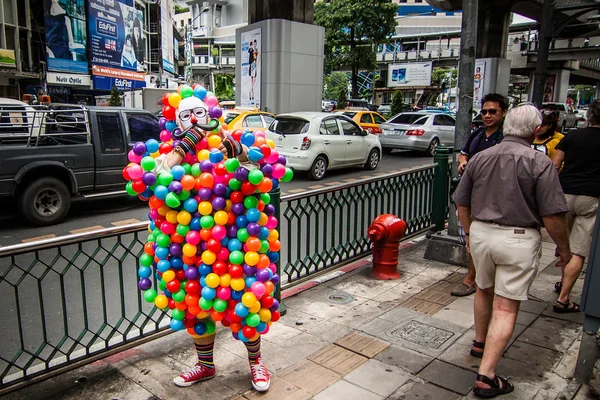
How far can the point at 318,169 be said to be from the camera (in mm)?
12289

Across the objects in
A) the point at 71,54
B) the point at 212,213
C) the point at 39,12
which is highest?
the point at 39,12

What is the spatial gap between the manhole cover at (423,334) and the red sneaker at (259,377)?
1.35 meters

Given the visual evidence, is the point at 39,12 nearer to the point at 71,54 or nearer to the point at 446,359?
the point at 71,54

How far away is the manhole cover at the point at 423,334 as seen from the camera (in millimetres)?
3980

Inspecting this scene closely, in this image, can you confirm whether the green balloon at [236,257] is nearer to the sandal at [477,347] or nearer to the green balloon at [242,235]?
the green balloon at [242,235]

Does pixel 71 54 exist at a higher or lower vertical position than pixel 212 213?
higher

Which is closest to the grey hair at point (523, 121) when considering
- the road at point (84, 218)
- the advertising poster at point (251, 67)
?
the road at point (84, 218)

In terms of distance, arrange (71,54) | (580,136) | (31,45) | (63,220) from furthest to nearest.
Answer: (71,54)
(31,45)
(63,220)
(580,136)

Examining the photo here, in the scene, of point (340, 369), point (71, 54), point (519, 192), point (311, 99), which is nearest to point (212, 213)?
point (340, 369)

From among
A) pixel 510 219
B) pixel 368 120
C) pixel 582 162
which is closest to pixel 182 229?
pixel 510 219

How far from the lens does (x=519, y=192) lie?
3.05 m

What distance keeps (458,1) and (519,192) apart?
76.7ft

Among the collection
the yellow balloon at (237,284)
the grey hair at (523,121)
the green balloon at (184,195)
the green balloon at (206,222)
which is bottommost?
the yellow balloon at (237,284)

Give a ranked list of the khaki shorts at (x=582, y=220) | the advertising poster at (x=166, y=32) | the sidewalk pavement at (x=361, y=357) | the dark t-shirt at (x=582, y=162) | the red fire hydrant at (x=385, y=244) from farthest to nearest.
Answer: the advertising poster at (x=166, y=32), the red fire hydrant at (x=385, y=244), the khaki shorts at (x=582, y=220), the dark t-shirt at (x=582, y=162), the sidewalk pavement at (x=361, y=357)
